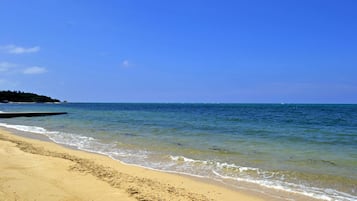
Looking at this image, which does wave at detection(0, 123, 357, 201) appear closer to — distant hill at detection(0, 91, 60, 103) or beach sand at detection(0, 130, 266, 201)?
beach sand at detection(0, 130, 266, 201)

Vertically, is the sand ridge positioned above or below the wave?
above

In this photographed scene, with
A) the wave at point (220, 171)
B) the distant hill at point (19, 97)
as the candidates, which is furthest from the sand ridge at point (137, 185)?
the distant hill at point (19, 97)

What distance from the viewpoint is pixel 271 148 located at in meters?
14.0

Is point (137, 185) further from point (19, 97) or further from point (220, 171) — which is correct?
point (19, 97)

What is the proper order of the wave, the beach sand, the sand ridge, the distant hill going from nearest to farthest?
the beach sand → the sand ridge → the wave → the distant hill

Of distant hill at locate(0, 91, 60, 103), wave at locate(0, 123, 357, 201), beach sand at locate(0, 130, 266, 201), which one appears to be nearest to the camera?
beach sand at locate(0, 130, 266, 201)

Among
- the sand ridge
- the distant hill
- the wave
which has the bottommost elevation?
the wave

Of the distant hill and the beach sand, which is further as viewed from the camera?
the distant hill

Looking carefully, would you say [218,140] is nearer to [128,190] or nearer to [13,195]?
[128,190]

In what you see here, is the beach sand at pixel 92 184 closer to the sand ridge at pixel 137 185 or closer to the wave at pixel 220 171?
the sand ridge at pixel 137 185

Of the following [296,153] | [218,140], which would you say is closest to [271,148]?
[296,153]

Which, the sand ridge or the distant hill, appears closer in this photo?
the sand ridge

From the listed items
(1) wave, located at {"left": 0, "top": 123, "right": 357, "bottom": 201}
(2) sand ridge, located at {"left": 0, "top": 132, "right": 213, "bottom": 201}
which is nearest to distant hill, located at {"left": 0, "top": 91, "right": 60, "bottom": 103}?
(1) wave, located at {"left": 0, "top": 123, "right": 357, "bottom": 201}

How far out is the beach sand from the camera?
635 centimetres
